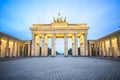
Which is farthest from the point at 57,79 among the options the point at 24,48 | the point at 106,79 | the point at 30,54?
the point at 24,48

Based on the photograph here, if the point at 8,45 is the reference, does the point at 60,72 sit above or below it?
below

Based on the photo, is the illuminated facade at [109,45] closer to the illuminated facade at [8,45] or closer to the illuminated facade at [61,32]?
the illuminated facade at [61,32]

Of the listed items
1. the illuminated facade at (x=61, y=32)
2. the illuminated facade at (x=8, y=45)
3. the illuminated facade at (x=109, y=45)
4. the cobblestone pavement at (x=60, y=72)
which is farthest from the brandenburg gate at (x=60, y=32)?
the cobblestone pavement at (x=60, y=72)

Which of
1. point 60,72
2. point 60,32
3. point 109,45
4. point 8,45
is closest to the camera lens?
point 60,72

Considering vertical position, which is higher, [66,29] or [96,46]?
[66,29]

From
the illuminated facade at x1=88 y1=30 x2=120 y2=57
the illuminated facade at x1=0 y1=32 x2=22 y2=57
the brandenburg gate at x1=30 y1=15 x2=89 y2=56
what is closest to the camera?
the illuminated facade at x1=88 y1=30 x2=120 y2=57

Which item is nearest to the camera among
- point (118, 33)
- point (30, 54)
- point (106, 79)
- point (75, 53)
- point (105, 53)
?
point (106, 79)

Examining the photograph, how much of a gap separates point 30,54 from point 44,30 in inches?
622


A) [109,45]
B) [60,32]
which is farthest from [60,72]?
[60,32]

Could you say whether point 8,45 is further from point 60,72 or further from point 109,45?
point 109,45

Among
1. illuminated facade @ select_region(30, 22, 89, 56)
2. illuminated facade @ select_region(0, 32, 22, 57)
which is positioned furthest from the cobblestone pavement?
illuminated facade @ select_region(30, 22, 89, 56)

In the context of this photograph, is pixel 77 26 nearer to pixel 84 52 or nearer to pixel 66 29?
pixel 66 29

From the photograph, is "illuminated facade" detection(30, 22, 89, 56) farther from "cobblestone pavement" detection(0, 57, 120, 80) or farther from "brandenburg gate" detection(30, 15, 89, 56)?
"cobblestone pavement" detection(0, 57, 120, 80)

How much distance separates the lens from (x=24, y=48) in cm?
6259
